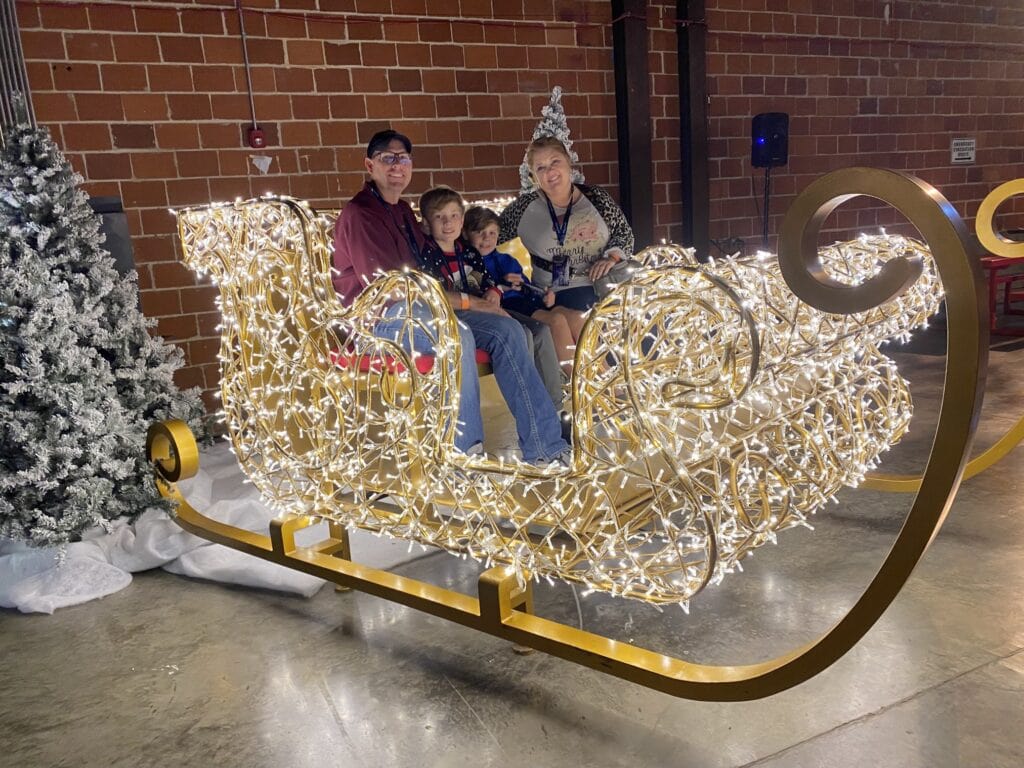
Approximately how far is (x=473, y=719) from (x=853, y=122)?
605cm

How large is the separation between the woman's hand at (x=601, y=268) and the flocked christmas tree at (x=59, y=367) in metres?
1.68

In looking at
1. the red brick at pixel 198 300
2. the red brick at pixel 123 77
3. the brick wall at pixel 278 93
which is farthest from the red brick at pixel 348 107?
the red brick at pixel 198 300

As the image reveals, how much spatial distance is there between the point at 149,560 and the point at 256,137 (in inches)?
94.6

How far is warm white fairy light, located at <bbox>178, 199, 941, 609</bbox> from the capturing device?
1.57 meters

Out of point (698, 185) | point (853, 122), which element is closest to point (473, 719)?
point (698, 185)

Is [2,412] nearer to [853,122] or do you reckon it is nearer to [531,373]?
[531,373]

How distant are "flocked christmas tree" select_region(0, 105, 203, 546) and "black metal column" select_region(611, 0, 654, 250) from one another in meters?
3.48

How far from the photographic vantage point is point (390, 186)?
Result: 8.96ft

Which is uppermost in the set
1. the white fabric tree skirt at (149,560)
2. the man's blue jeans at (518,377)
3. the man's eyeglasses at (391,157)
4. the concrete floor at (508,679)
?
the man's eyeglasses at (391,157)

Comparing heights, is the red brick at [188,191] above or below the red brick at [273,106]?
below

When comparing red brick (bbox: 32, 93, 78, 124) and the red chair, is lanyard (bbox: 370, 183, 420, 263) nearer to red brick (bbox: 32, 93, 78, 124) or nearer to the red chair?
red brick (bbox: 32, 93, 78, 124)

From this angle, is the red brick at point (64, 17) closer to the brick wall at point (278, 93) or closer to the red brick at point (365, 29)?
the brick wall at point (278, 93)

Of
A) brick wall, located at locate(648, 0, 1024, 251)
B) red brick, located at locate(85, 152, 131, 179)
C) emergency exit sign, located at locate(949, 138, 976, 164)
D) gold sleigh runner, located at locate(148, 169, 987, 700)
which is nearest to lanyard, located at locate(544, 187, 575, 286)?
gold sleigh runner, located at locate(148, 169, 987, 700)

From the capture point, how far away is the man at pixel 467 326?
2.48 m
